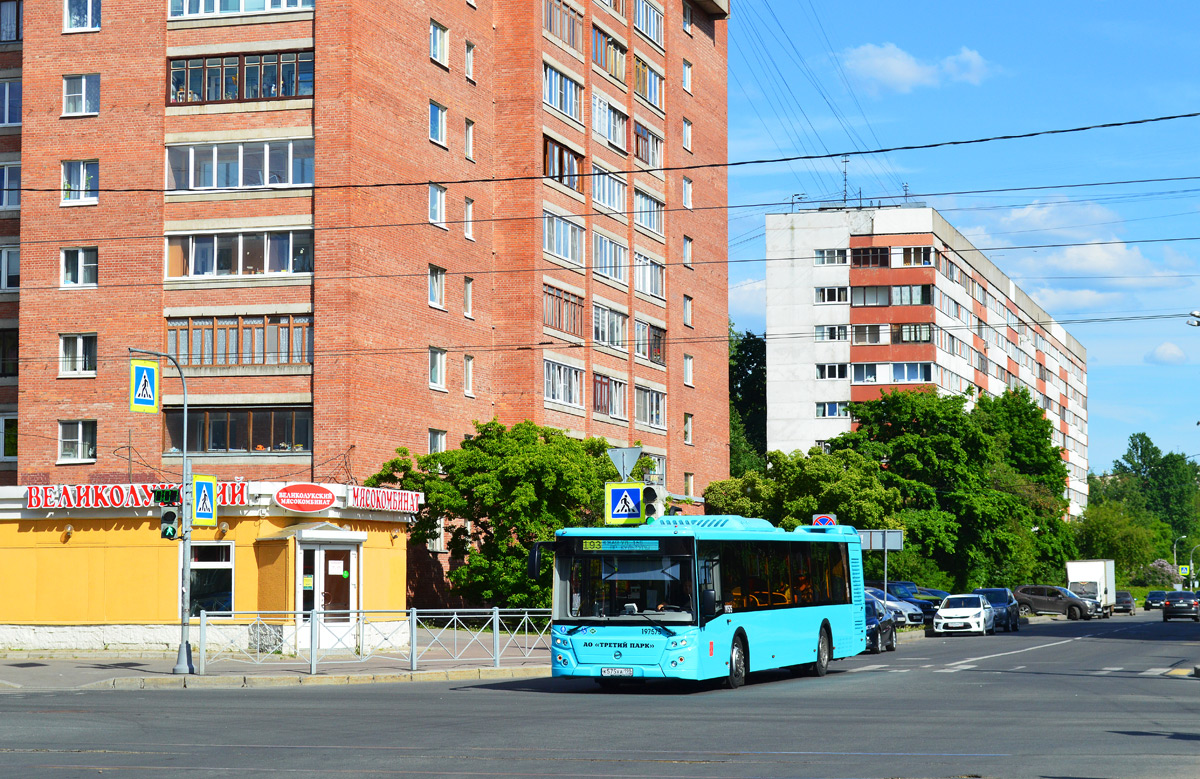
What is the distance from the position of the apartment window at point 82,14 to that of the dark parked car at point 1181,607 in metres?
56.5

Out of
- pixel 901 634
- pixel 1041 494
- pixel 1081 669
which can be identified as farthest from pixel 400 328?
pixel 1041 494

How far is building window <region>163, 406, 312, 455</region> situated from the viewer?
42.6 m

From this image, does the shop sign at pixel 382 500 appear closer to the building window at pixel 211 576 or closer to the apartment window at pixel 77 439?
the building window at pixel 211 576

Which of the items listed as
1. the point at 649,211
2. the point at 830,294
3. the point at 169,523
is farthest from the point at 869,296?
the point at 169,523

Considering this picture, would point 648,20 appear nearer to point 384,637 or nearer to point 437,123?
point 437,123

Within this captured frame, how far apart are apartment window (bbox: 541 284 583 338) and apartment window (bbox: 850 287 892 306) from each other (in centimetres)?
4209

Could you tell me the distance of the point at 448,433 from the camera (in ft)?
156

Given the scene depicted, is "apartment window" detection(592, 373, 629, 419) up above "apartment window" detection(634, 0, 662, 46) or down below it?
below

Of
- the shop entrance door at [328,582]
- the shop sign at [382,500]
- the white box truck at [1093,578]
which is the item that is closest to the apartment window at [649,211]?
the shop sign at [382,500]

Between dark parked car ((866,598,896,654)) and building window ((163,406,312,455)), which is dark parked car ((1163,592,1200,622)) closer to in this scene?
dark parked car ((866,598,896,654))

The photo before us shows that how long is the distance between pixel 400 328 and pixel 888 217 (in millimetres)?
54605

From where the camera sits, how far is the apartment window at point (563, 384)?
170 ft

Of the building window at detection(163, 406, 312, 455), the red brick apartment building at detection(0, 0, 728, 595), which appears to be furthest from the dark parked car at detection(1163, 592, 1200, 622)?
the building window at detection(163, 406, 312, 455)

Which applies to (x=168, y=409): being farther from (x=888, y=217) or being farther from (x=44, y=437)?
(x=888, y=217)
